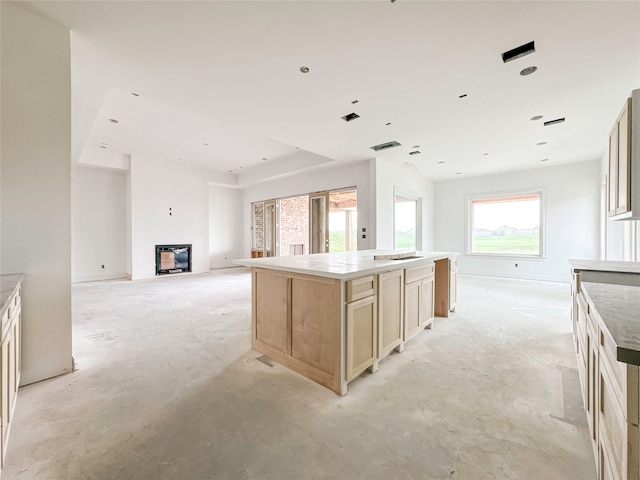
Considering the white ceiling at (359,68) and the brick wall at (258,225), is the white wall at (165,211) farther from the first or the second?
the white ceiling at (359,68)

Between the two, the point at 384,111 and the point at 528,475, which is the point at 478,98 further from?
the point at 528,475

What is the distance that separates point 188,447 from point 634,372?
1.95m

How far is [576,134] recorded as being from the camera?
4477 mm

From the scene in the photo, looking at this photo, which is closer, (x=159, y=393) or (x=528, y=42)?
(x=159, y=393)

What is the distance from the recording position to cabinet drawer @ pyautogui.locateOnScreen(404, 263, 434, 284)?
2.72m

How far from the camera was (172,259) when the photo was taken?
7582mm

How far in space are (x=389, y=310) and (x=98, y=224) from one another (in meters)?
7.95

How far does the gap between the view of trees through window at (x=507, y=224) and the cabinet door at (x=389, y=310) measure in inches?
251

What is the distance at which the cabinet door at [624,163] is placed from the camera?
4.76 ft

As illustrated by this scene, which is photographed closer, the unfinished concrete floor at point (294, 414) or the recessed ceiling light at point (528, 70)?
the unfinished concrete floor at point (294, 414)

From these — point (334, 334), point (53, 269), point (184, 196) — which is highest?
point (184, 196)

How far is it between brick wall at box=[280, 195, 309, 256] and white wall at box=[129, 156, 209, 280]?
2417 millimetres

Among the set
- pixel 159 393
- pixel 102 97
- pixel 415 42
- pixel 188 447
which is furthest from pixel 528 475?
pixel 102 97

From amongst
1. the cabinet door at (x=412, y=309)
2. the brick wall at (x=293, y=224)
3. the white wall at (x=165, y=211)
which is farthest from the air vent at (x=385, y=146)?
the white wall at (x=165, y=211)
